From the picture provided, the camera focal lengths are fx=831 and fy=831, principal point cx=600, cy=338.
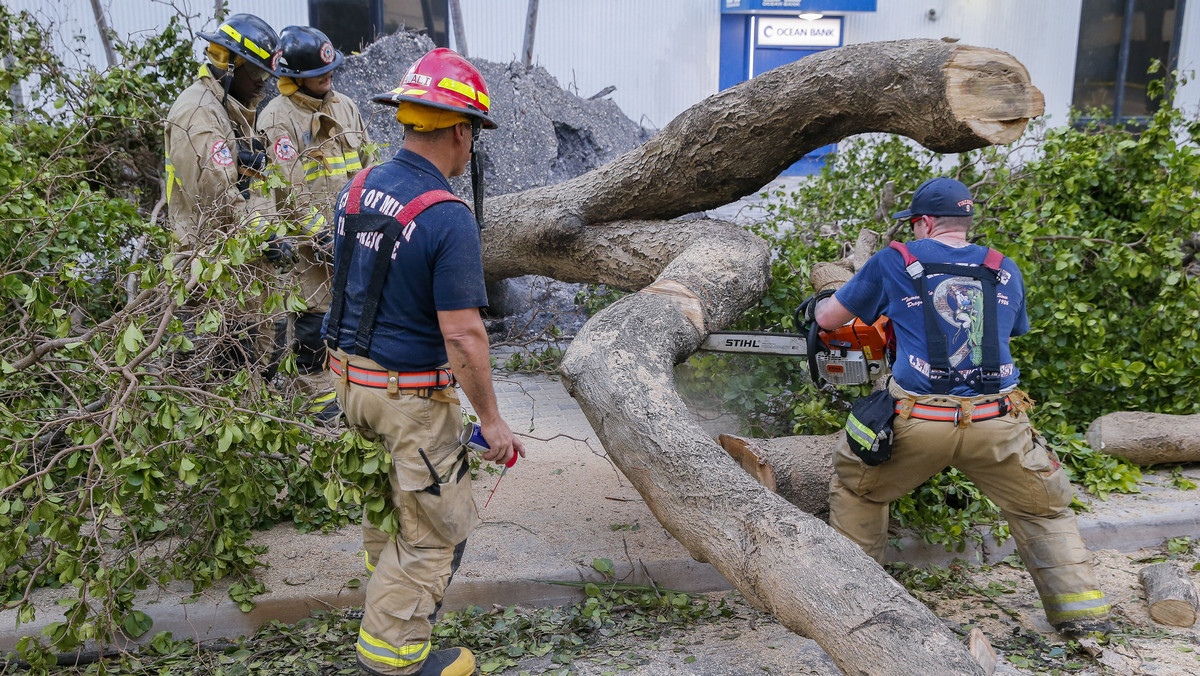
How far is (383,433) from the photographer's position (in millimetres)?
2600

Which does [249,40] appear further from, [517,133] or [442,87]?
[517,133]

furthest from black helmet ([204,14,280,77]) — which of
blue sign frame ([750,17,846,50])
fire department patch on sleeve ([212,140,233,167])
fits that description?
blue sign frame ([750,17,846,50])

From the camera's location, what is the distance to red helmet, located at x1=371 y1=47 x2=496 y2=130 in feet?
Answer: 8.07

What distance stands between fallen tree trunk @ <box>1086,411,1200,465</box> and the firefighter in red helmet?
3498 millimetres

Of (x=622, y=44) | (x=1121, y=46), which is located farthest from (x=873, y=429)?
(x=1121, y=46)

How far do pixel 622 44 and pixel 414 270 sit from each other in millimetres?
10299

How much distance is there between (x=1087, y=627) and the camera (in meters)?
3.10

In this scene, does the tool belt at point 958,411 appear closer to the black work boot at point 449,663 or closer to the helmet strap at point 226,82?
the black work boot at point 449,663

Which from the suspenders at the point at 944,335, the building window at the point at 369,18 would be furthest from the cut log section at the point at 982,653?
the building window at the point at 369,18

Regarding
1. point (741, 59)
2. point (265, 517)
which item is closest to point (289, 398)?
point (265, 517)

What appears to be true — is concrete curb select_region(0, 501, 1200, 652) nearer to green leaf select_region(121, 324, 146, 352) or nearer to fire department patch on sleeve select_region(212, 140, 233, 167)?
green leaf select_region(121, 324, 146, 352)

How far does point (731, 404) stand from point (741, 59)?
9478 millimetres

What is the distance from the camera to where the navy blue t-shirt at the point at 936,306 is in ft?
10.1

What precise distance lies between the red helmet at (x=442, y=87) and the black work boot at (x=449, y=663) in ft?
5.81
